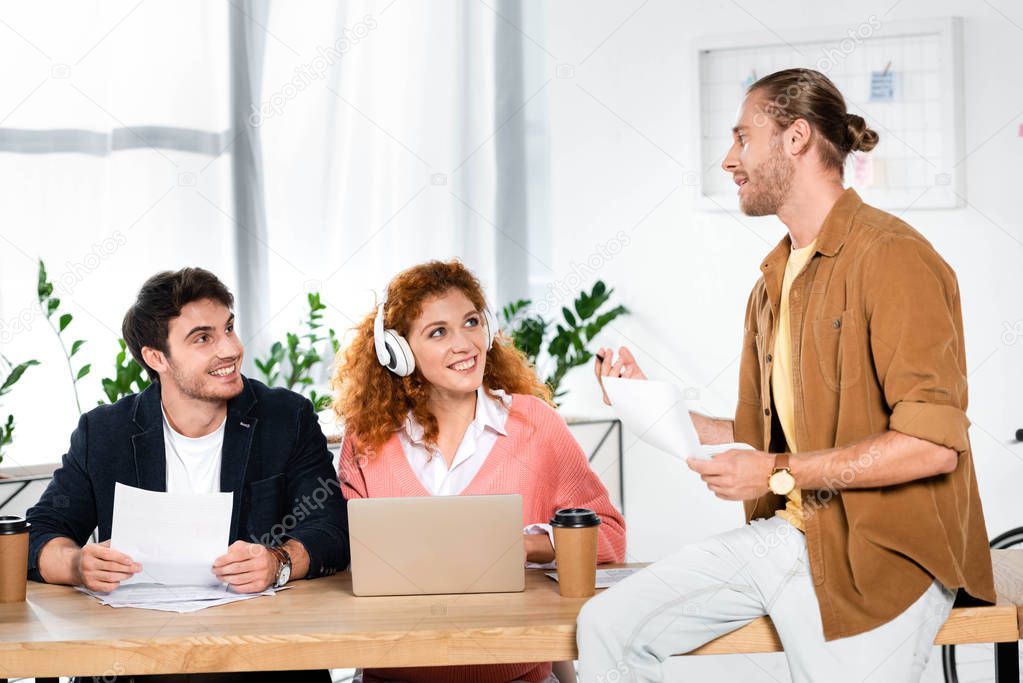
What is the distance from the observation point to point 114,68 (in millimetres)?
3777

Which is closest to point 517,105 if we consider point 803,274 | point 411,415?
point 411,415

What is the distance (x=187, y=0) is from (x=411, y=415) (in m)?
2.18

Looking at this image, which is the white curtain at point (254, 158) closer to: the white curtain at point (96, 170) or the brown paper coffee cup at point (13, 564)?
the white curtain at point (96, 170)

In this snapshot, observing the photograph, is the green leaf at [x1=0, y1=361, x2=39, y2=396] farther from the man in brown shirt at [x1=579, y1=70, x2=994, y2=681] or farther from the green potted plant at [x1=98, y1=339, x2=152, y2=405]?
the man in brown shirt at [x1=579, y1=70, x2=994, y2=681]

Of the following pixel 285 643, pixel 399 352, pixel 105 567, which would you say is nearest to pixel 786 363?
pixel 399 352

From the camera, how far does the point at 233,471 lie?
233 cm

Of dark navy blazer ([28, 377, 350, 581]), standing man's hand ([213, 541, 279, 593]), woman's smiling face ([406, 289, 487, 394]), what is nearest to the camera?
standing man's hand ([213, 541, 279, 593])

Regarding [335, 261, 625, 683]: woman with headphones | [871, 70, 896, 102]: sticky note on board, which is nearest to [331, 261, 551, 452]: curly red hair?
[335, 261, 625, 683]: woman with headphones

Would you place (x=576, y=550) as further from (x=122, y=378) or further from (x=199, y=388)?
(x=122, y=378)

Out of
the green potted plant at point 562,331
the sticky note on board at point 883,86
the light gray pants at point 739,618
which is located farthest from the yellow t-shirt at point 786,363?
the green potted plant at point 562,331

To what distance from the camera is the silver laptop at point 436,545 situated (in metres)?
1.92

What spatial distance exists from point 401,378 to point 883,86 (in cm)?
217

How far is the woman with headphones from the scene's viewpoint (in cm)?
235

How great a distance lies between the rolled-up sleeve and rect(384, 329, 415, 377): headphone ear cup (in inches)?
39.0
